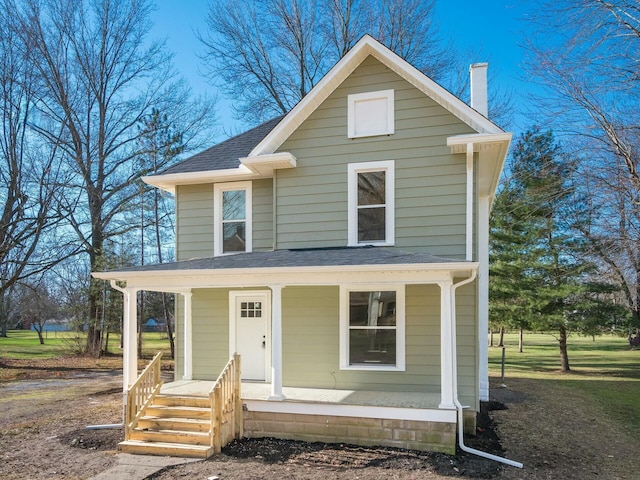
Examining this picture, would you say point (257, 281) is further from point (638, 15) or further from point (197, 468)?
point (638, 15)

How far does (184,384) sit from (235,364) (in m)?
2.22

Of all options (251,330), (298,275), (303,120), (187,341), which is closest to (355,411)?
(298,275)

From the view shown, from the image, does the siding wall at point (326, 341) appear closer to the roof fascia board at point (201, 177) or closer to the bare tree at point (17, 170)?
the roof fascia board at point (201, 177)

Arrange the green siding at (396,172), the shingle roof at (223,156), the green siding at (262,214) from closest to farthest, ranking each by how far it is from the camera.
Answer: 1. the green siding at (396,172)
2. the green siding at (262,214)
3. the shingle roof at (223,156)

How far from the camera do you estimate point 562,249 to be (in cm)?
1772

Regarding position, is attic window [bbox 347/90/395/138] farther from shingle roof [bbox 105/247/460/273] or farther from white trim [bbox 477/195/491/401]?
white trim [bbox 477/195/491/401]

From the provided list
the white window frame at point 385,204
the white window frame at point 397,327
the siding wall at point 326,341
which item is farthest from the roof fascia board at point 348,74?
the white window frame at point 397,327

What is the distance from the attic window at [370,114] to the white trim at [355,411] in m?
5.12

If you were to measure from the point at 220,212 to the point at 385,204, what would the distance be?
3903 mm

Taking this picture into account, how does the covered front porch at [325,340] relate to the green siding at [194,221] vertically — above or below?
below

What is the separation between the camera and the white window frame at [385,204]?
9.31m

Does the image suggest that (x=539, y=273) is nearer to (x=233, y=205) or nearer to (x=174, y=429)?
(x=233, y=205)

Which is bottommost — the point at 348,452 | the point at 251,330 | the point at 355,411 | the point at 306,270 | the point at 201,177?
the point at 348,452

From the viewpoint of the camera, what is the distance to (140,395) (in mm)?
8195
